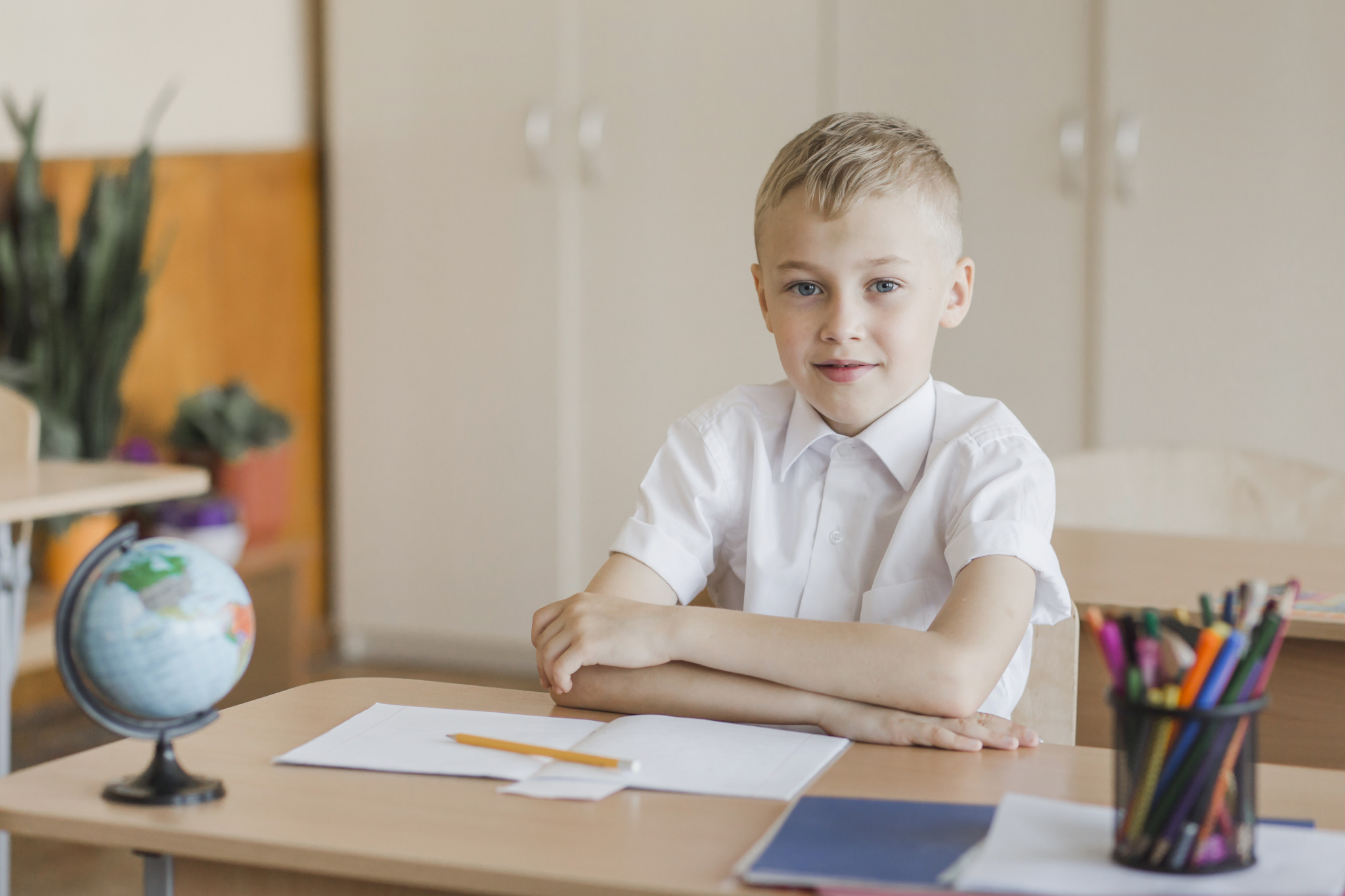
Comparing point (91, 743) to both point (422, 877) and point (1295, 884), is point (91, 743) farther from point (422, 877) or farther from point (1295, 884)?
point (1295, 884)

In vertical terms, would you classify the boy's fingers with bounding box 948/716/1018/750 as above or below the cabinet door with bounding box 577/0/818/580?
below

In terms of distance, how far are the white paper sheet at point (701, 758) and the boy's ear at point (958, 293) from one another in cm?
54

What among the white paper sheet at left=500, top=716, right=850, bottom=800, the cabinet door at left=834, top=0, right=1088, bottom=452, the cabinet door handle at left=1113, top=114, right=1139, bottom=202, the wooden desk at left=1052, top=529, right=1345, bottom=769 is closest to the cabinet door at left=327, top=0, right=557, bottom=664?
the cabinet door at left=834, top=0, right=1088, bottom=452

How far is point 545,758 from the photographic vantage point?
101 cm

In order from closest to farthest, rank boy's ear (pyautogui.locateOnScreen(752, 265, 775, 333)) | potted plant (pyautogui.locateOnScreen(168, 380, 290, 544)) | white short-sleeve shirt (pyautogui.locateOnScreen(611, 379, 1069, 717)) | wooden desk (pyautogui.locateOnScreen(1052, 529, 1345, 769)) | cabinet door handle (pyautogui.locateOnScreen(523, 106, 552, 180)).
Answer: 1. white short-sleeve shirt (pyautogui.locateOnScreen(611, 379, 1069, 717))
2. boy's ear (pyautogui.locateOnScreen(752, 265, 775, 333))
3. wooden desk (pyautogui.locateOnScreen(1052, 529, 1345, 769))
4. potted plant (pyautogui.locateOnScreen(168, 380, 290, 544))
5. cabinet door handle (pyautogui.locateOnScreen(523, 106, 552, 180))

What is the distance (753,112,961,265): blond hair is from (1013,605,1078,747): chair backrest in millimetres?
378

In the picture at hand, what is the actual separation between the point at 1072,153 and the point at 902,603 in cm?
216

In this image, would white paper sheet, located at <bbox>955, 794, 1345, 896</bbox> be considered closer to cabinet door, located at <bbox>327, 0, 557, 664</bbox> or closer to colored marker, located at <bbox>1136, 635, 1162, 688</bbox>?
colored marker, located at <bbox>1136, 635, 1162, 688</bbox>

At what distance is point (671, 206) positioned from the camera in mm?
A: 3602

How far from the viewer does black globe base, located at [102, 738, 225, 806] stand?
921 mm

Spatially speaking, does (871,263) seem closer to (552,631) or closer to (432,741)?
(552,631)

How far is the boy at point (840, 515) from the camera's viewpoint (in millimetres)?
1139

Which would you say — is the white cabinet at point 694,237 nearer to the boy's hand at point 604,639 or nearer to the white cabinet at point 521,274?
the white cabinet at point 521,274

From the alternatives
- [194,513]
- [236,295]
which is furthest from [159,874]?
[236,295]
